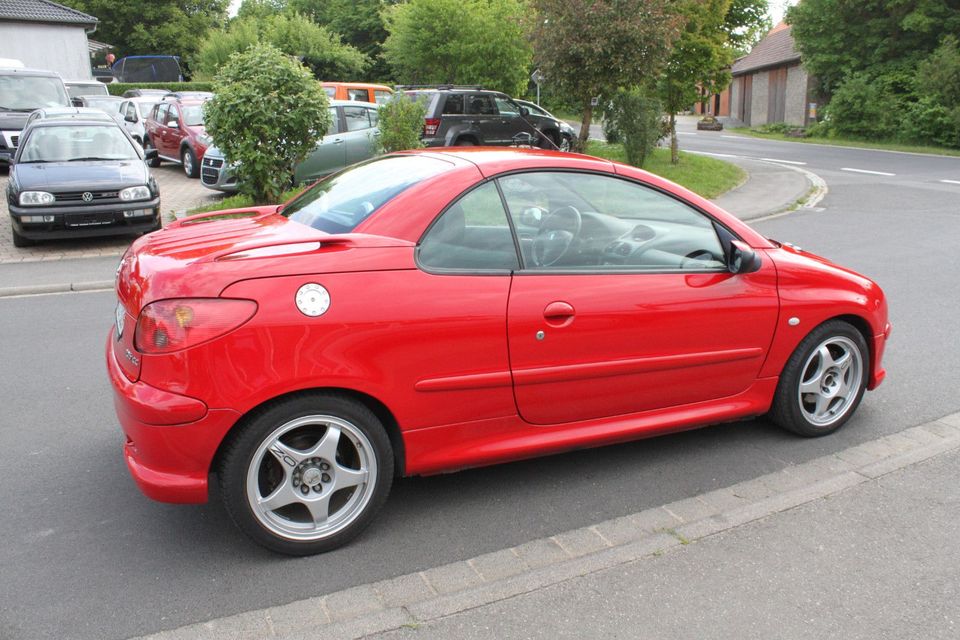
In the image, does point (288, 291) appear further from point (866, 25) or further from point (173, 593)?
point (866, 25)

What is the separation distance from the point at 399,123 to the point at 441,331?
10.5 meters

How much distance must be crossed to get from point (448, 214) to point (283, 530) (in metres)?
1.52

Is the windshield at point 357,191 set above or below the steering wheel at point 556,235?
above

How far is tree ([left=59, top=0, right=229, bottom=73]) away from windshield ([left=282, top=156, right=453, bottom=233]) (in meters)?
52.2

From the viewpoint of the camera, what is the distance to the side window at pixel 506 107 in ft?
62.4

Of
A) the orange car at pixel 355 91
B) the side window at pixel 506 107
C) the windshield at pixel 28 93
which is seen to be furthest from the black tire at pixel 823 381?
the windshield at pixel 28 93

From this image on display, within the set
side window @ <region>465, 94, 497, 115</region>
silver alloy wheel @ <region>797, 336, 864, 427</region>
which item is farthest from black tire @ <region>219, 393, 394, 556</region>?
side window @ <region>465, 94, 497, 115</region>

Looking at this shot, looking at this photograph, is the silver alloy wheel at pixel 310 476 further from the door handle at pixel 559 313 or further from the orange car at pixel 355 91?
the orange car at pixel 355 91

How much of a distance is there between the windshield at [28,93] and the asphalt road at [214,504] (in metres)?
13.9

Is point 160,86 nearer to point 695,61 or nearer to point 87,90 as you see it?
point 87,90

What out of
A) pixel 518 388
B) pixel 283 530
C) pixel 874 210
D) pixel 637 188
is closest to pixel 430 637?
pixel 283 530

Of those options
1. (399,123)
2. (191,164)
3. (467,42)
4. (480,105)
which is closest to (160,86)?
(467,42)

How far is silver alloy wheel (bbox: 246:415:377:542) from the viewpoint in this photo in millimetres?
3330

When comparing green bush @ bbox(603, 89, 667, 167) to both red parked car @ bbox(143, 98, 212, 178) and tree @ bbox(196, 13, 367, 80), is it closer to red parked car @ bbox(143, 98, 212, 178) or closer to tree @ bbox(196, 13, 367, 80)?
red parked car @ bbox(143, 98, 212, 178)
